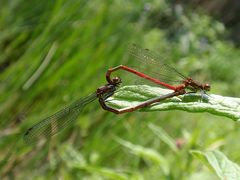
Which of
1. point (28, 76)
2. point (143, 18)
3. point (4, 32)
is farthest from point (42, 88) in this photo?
point (143, 18)

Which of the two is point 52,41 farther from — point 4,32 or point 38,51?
point 4,32

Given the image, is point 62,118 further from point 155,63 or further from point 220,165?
point 220,165

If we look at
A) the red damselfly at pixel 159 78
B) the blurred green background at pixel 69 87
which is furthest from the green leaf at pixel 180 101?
the blurred green background at pixel 69 87

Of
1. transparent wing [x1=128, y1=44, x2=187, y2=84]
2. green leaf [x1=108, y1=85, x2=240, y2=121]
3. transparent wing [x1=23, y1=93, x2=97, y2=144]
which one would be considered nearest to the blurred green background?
transparent wing [x1=128, y1=44, x2=187, y2=84]

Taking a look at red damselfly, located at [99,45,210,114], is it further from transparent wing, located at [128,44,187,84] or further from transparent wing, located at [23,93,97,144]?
transparent wing, located at [23,93,97,144]

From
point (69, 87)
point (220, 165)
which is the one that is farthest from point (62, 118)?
point (69, 87)

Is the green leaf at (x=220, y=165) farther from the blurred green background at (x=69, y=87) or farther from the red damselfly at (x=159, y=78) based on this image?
the blurred green background at (x=69, y=87)
